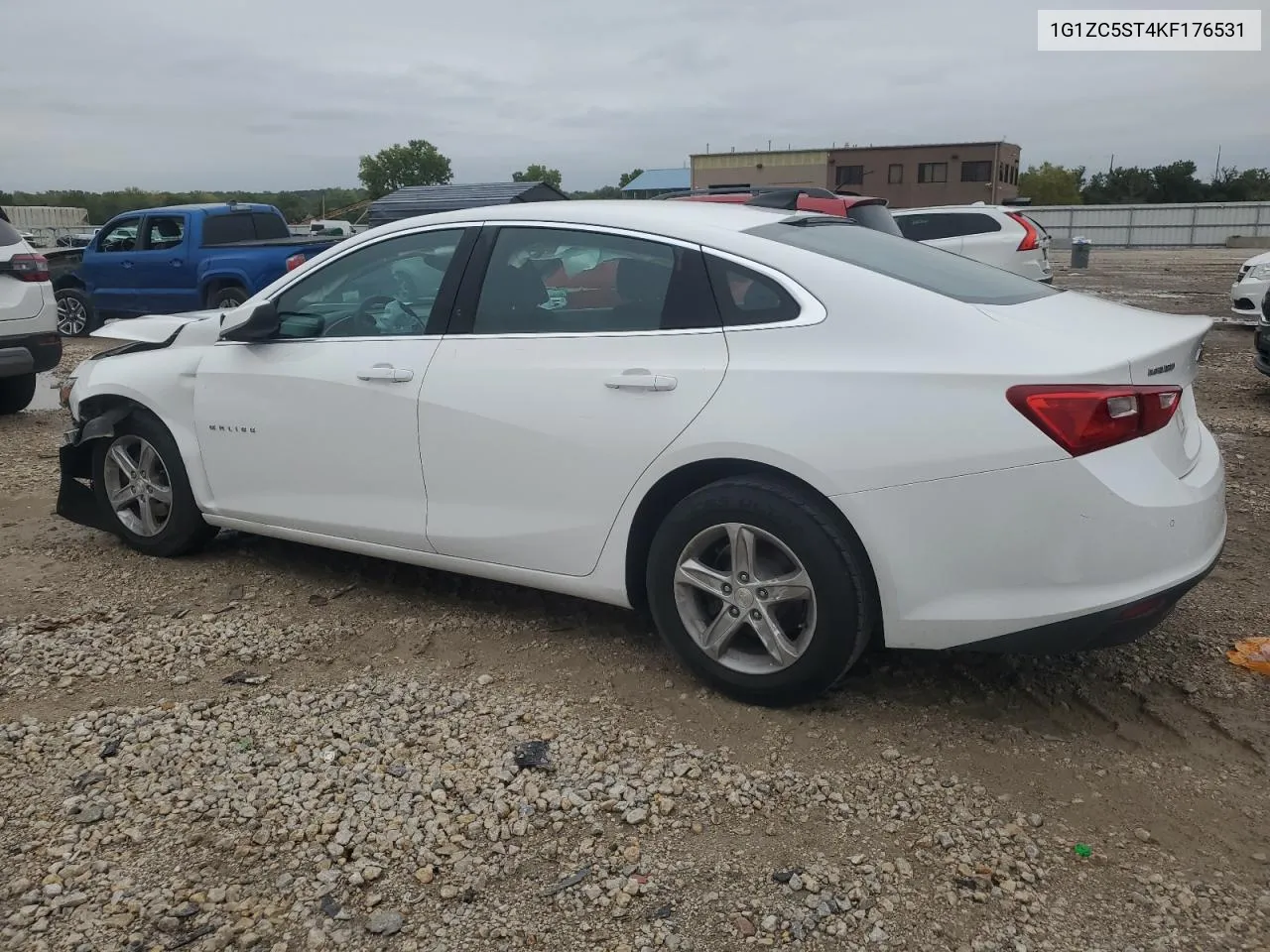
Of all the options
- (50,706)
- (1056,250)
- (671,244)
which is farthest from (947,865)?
(1056,250)

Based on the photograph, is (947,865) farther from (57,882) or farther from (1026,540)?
(57,882)

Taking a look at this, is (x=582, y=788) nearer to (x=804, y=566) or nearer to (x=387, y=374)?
(x=804, y=566)

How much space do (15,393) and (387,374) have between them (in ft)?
21.5

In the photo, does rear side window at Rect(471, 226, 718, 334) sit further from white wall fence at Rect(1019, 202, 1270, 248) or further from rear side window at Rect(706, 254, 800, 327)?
white wall fence at Rect(1019, 202, 1270, 248)

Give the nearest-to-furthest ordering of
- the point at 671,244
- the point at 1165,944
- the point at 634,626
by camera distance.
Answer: the point at 1165,944, the point at 671,244, the point at 634,626

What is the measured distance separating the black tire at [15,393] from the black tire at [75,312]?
617 cm

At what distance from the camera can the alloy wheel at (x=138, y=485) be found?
4883 mm

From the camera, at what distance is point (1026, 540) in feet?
9.50

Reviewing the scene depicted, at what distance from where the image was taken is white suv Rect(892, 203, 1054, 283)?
1386 centimetres

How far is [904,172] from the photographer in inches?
2174

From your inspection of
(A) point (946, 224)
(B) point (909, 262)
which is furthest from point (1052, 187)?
(B) point (909, 262)

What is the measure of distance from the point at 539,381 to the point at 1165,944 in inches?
94.5

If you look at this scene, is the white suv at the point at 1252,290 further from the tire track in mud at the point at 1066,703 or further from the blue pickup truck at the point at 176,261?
the blue pickup truck at the point at 176,261

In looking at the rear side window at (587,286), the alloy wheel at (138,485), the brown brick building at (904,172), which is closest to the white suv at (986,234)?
the rear side window at (587,286)
